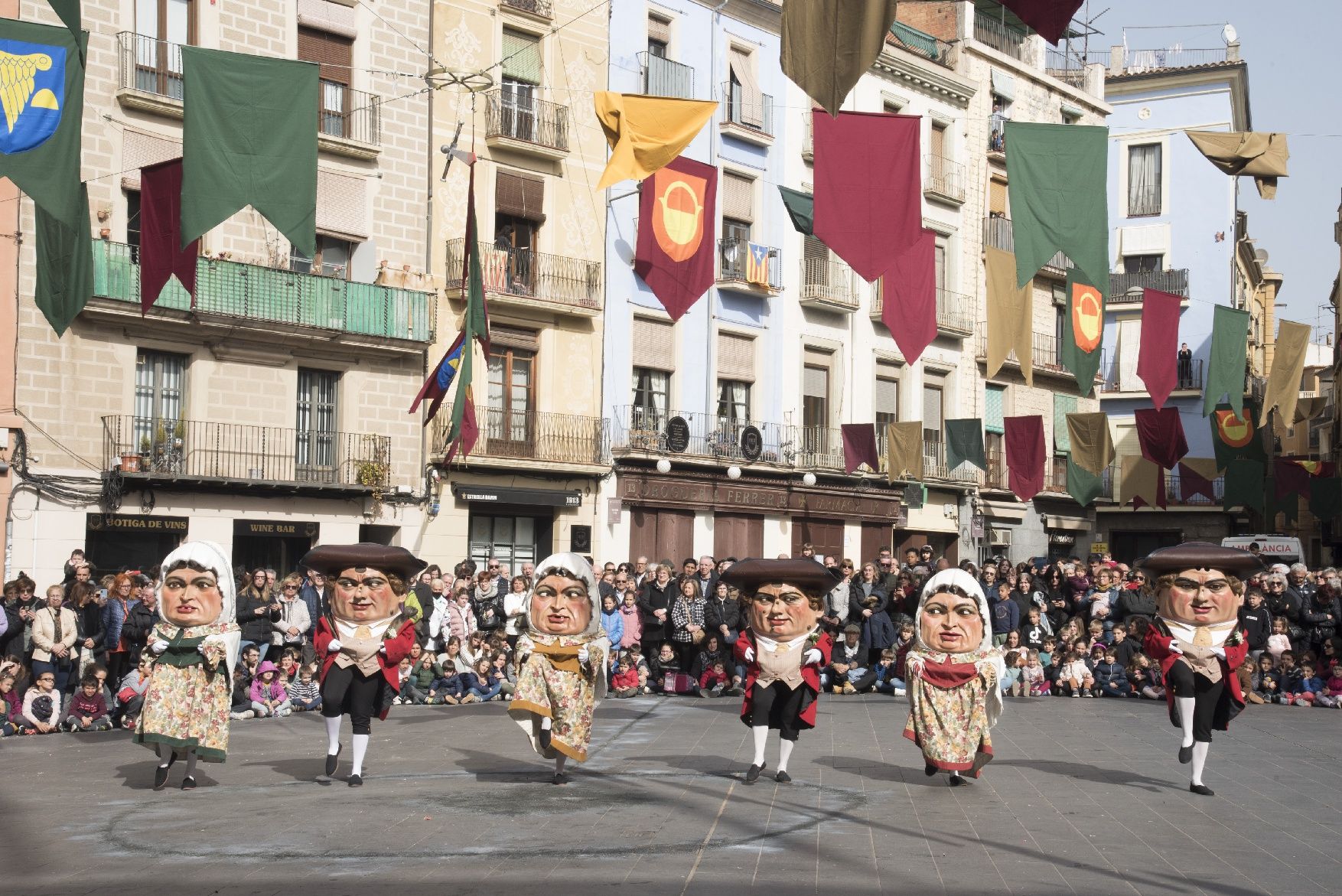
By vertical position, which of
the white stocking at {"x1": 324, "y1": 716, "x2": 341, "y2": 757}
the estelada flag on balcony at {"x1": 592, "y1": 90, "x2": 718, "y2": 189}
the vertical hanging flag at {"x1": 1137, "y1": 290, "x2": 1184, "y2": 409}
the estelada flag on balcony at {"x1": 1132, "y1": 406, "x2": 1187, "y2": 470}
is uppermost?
the estelada flag on balcony at {"x1": 592, "y1": 90, "x2": 718, "y2": 189}

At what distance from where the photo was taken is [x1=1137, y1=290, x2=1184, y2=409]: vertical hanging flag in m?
25.8

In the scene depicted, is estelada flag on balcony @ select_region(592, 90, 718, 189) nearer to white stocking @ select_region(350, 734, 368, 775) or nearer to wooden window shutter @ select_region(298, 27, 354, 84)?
white stocking @ select_region(350, 734, 368, 775)

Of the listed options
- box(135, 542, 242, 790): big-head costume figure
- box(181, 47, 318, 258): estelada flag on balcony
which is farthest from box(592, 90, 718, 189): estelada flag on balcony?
box(135, 542, 242, 790): big-head costume figure

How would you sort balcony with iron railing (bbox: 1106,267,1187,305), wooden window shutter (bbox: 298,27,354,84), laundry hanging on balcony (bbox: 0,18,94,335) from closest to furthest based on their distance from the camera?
laundry hanging on balcony (bbox: 0,18,94,335), wooden window shutter (bbox: 298,27,354,84), balcony with iron railing (bbox: 1106,267,1187,305)

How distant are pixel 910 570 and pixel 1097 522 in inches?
1118

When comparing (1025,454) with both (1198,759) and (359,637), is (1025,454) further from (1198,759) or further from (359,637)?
(359,637)

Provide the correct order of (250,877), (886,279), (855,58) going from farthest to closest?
(886,279)
(855,58)
(250,877)

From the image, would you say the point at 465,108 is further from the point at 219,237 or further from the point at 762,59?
the point at 762,59

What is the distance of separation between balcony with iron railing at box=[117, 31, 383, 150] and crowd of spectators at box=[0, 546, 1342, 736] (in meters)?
8.72

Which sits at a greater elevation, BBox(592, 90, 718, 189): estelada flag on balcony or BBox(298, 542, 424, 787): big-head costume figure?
BBox(592, 90, 718, 189): estelada flag on balcony

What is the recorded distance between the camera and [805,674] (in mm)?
13555

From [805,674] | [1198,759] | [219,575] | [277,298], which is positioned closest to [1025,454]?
[277,298]

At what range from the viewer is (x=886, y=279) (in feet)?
70.5

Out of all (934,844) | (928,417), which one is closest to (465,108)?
(928,417)
